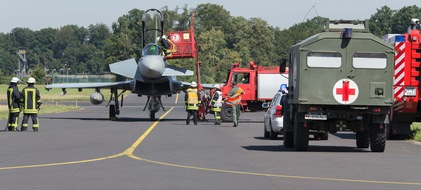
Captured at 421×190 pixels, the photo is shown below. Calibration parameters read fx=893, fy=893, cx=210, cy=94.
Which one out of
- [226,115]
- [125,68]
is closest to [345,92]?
[226,115]

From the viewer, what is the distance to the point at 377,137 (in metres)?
19.6

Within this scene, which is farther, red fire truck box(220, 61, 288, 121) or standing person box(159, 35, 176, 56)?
red fire truck box(220, 61, 288, 121)

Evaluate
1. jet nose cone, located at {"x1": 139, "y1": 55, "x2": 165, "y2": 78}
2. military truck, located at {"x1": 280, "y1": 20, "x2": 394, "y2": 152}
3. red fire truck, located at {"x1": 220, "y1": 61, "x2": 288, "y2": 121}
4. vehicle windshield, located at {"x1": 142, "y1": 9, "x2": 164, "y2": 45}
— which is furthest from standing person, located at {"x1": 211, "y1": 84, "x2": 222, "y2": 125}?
military truck, located at {"x1": 280, "y1": 20, "x2": 394, "y2": 152}

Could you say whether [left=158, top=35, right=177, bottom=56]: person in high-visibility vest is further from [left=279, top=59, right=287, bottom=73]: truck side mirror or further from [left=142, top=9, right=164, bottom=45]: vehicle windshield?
[left=279, top=59, right=287, bottom=73]: truck side mirror

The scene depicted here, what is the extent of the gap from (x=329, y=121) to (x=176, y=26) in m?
151

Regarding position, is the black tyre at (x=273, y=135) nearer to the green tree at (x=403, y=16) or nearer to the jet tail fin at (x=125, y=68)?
the jet tail fin at (x=125, y=68)

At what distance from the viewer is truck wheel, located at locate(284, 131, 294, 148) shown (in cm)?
2089

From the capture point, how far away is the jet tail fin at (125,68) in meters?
40.3

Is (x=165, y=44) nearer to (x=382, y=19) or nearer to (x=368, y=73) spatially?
(x=368, y=73)

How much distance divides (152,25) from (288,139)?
1958cm

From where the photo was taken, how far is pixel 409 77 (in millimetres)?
24766

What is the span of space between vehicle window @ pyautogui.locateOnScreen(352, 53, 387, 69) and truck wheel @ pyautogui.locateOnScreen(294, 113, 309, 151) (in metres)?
1.73

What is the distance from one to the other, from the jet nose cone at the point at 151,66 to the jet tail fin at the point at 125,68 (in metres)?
2.25

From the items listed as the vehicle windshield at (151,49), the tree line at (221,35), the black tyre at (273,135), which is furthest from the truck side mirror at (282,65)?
the tree line at (221,35)
